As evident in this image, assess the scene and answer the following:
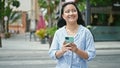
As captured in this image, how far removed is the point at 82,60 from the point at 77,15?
0.51m

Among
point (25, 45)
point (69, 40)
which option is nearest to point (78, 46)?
point (69, 40)

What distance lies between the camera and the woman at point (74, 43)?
4492 mm

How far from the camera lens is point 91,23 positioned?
36594mm

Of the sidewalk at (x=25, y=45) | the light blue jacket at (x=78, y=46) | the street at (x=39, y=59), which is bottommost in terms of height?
the sidewalk at (x=25, y=45)

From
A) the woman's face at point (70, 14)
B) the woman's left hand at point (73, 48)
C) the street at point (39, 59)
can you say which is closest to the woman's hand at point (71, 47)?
the woman's left hand at point (73, 48)

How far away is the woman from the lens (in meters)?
4.49

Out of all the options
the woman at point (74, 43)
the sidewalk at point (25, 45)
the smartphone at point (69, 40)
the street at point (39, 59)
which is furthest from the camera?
the sidewalk at point (25, 45)

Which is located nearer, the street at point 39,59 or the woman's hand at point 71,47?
the woman's hand at point 71,47

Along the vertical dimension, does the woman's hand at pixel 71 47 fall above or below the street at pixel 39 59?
above

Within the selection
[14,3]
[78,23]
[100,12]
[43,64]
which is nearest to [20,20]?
[14,3]

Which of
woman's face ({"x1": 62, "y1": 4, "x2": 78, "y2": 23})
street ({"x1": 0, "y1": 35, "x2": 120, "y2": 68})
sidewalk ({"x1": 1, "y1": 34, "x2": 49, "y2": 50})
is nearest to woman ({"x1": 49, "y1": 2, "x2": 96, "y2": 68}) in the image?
woman's face ({"x1": 62, "y1": 4, "x2": 78, "y2": 23})

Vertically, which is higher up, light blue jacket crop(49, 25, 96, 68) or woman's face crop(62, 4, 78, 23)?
woman's face crop(62, 4, 78, 23)

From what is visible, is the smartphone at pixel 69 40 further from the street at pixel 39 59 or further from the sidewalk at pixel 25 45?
the sidewalk at pixel 25 45

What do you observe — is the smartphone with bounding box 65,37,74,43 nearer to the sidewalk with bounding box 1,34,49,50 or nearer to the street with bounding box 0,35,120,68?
the street with bounding box 0,35,120,68
